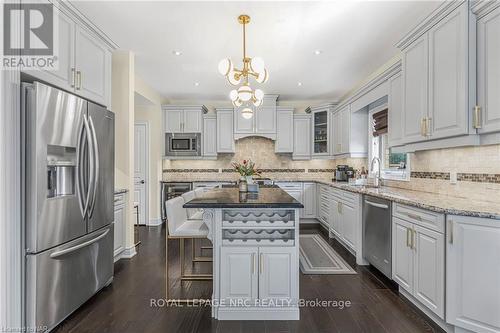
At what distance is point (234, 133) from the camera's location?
5.89m

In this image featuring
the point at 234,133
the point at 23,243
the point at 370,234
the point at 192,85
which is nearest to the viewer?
the point at 23,243

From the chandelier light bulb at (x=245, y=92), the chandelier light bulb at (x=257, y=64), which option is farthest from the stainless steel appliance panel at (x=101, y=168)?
the chandelier light bulb at (x=257, y=64)

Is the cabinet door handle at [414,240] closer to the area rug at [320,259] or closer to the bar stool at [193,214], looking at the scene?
the area rug at [320,259]

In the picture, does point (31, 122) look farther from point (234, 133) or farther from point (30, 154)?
point (234, 133)

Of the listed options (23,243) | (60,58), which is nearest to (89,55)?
(60,58)

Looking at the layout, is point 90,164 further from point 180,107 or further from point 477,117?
point 180,107

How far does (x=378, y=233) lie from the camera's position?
9.71 ft

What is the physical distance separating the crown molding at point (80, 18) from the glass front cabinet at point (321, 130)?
13.7 feet

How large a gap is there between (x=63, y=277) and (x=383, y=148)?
457cm

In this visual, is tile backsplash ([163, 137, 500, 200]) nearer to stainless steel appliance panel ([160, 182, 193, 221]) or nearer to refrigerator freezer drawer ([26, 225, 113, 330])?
stainless steel appliance panel ([160, 182, 193, 221])

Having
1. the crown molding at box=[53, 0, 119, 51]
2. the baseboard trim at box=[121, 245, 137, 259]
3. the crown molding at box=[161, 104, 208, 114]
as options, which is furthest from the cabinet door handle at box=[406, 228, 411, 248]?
the crown molding at box=[161, 104, 208, 114]

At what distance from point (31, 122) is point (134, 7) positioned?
4.84 ft

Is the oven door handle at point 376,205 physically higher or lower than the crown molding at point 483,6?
lower

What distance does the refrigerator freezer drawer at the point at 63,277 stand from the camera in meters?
1.86
